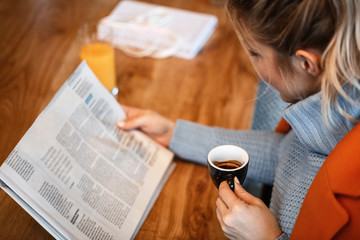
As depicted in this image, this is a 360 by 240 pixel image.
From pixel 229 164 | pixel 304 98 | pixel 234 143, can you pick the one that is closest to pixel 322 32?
pixel 304 98

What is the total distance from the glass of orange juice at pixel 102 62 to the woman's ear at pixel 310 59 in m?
0.67

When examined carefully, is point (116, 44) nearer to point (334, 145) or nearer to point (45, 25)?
point (45, 25)

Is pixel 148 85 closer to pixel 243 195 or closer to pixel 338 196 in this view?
pixel 243 195

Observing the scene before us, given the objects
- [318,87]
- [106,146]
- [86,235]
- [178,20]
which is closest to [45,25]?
[178,20]

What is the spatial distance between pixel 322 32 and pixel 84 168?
1.69 feet

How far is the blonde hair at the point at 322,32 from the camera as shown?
0.71 metres

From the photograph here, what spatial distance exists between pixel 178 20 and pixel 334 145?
90cm

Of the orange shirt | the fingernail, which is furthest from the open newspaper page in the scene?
the orange shirt

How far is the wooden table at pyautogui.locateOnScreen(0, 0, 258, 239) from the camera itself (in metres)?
0.97

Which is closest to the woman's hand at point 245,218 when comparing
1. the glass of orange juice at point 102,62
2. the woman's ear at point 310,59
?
the woman's ear at point 310,59

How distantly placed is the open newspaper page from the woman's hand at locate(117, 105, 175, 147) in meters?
0.03

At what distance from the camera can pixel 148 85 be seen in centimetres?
138

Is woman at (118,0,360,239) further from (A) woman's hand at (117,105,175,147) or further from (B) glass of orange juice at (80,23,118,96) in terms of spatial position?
(B) glass of orange juice at (80,23,118,96)

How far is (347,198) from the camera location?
78 cm
